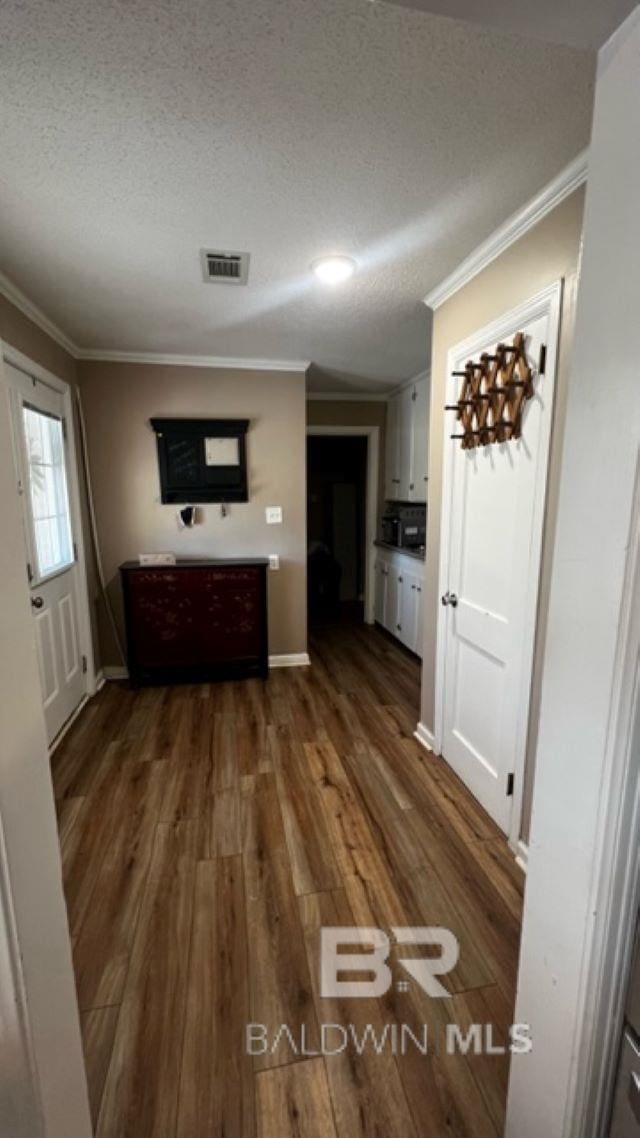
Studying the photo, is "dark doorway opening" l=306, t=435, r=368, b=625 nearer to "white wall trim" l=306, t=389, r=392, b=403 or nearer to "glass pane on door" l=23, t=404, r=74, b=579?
"white wall trim" l=306, t=389, r=392, b=403

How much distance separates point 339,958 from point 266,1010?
10.1 inches

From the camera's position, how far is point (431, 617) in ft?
8.34

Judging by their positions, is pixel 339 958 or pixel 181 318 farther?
pixel 181 318

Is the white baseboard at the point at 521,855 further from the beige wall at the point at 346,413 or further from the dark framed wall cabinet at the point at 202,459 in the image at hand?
the beige wall at the point at 346,413

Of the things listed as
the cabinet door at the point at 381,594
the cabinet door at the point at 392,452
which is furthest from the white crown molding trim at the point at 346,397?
the cabinet door at the point at 381,594

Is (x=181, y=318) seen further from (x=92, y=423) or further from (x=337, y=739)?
(x=337, y=739)

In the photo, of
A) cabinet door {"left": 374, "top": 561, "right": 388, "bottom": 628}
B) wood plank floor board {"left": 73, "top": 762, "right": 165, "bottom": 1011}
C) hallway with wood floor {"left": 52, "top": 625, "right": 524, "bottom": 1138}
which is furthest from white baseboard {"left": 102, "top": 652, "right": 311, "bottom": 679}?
wood plank floor board {"left": 73, "top": 762, "right": 165, "bottom": 1011}

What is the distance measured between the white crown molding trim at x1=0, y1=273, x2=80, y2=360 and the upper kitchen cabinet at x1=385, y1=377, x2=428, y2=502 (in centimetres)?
261

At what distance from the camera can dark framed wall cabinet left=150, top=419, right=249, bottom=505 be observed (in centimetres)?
337

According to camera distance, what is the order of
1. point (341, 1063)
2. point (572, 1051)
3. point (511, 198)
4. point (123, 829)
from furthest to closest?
point (123, 829) < point (511, 198) < point (341, 1063) < point (572, 1051)

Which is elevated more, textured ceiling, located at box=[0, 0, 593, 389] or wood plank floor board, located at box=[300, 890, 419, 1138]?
textured ceiling, located at box=[0, 0, 593, 389]

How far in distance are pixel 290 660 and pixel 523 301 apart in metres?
2.91

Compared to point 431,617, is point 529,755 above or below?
below

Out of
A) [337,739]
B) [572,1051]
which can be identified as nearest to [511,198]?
[572,1051]
